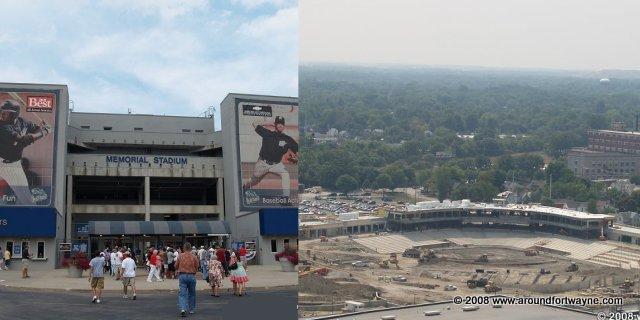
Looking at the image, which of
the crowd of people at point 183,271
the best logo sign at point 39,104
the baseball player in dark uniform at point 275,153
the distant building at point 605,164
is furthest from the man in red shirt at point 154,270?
the best logo sign at point 39,104

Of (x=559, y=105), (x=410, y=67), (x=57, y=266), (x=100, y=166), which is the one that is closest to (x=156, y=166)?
(x=100, y=166)

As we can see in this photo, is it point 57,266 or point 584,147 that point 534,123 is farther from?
point 57,266

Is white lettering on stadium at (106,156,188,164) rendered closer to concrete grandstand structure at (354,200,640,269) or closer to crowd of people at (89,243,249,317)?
concrete grandstand structure at (354,200,640,269)

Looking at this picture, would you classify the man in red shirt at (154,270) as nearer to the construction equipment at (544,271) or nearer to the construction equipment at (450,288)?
the construction equipment at (450,288)

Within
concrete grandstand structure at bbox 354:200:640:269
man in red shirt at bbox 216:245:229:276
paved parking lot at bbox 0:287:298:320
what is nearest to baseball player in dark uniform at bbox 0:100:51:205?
concrete grandstand structure at bbox 354:200:640:269

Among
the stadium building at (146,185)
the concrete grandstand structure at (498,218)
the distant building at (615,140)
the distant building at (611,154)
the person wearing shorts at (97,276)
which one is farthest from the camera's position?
the stadium building at (146,185)

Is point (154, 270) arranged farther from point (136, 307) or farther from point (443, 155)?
point (443, 155)
